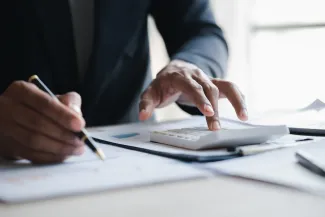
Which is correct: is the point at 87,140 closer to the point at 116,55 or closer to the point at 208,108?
the point at 208,108

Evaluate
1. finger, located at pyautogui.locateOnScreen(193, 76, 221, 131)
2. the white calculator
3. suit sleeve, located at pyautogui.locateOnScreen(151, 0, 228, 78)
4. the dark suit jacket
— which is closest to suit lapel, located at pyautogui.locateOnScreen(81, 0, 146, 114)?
the dark suit jacket

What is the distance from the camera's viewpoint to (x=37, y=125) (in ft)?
1.74

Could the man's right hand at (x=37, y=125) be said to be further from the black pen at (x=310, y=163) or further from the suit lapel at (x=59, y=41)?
the suit lapel at (x=59, y=41)

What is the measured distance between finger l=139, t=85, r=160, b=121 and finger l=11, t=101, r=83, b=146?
23 centimetres

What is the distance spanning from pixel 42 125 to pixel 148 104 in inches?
10.3

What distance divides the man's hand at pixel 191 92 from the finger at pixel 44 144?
0.23 metres

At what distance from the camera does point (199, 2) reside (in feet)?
3.62

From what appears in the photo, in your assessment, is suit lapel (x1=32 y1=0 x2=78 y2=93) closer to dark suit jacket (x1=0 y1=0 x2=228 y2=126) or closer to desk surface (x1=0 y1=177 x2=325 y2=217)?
dark suit jacket (x1=0 y1=0 x2=228 y2=126)

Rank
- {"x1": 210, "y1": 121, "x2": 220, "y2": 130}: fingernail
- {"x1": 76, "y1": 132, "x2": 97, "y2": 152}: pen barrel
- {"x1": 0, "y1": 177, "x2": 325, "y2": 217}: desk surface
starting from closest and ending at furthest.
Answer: {"x1": 0, "y1": 177, "x2": 325, "y2": 217}: desk surface, {"x1": 76, "y1": 132, "x2": 97, "y2": 152}: pen barrel, {"x1": 210, "y1": 121, "x2": 220, "y2": 130}: fingernail

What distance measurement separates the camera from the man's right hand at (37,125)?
Answer: 51 cm

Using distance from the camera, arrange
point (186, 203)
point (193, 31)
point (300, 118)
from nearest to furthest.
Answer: point (186, 203)
point (300, 118)
point (193, 31)

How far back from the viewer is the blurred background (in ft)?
6.19

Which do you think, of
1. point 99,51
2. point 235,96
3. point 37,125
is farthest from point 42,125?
point 99,51

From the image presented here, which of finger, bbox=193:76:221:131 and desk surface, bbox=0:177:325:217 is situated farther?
finger, bbox=193:76:221:131
